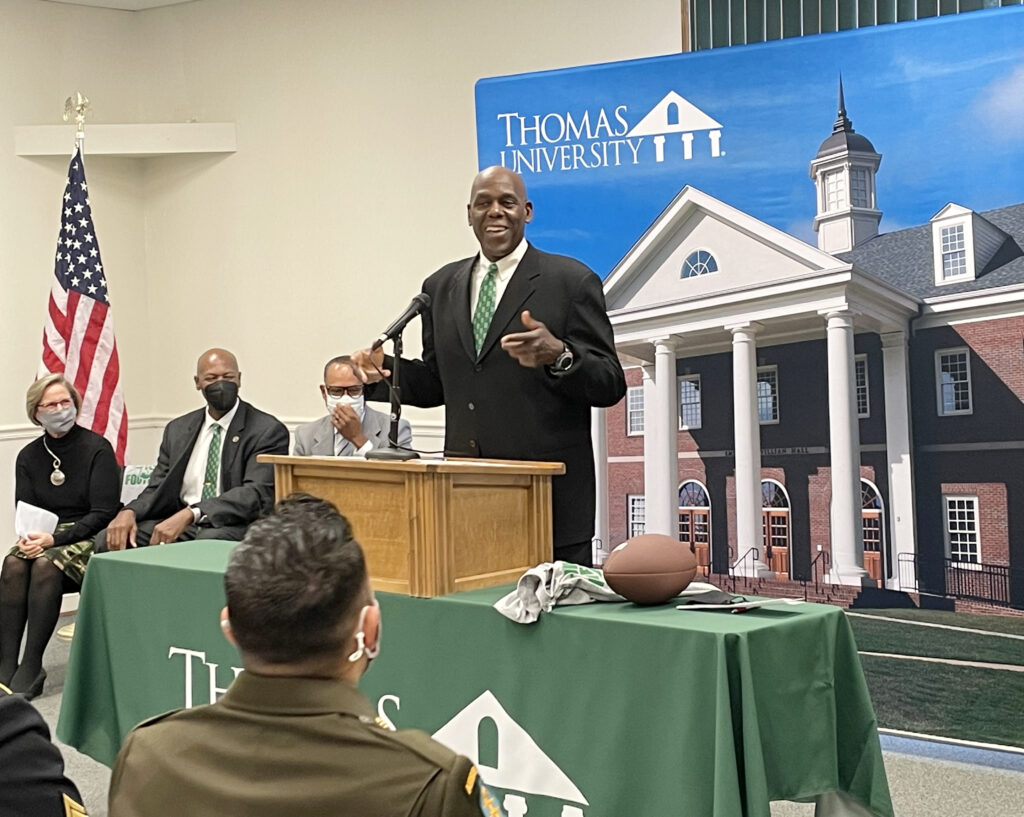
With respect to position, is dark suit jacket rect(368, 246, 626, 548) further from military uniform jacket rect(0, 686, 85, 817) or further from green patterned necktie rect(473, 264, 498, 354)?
military uniform jacket rect(0, 686, 85, 817)

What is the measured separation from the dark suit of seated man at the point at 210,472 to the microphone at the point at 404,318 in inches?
90.1

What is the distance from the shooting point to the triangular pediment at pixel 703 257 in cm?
393

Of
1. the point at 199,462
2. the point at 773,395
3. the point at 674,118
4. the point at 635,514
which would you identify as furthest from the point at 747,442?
the point at 199,462

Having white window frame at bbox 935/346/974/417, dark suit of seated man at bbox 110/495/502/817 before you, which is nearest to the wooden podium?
dark suit of seated man at bbox 110/495/502/817

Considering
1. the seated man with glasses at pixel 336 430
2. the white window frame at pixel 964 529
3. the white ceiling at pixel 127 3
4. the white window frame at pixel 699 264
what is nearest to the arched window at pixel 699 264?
the white window frame at pixel 699 264

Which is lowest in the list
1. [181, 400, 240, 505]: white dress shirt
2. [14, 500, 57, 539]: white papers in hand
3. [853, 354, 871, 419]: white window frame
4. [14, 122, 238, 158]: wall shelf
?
[14, 500, 57, 539]: white papers in hand

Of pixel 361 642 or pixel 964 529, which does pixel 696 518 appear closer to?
pixel 964 529

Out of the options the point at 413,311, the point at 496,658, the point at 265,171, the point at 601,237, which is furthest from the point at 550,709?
the point at 265,171

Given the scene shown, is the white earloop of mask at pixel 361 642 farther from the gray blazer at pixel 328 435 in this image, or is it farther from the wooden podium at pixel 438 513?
the gray blazer at pixel 328 435

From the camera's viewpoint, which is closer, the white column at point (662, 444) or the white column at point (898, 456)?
the white column at point (898, 456)

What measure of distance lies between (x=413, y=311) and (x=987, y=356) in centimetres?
196

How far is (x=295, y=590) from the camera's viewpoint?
4.11 ft

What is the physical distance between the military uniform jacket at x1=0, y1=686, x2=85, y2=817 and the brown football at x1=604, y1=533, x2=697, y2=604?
1.23 m

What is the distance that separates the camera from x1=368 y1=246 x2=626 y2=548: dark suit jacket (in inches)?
108
